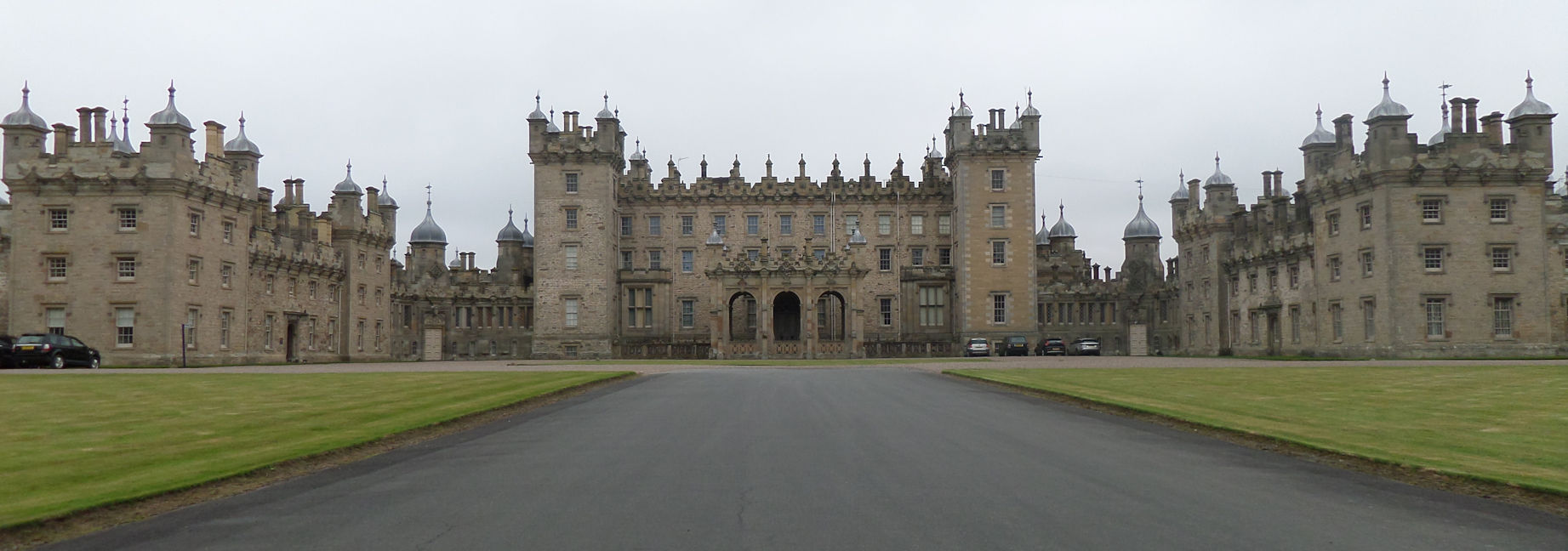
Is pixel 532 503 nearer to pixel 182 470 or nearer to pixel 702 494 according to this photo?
pixel 702 494

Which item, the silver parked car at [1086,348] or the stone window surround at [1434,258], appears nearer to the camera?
the stone window surround at [1434,258]

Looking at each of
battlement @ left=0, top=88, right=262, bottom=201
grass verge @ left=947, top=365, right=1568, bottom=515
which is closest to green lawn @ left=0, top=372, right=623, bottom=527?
grass verge @ left=947, top=365, right=1568, bottom=515

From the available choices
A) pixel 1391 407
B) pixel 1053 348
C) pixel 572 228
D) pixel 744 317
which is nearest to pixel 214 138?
pixel 572 228

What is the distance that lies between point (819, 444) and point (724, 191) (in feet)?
229

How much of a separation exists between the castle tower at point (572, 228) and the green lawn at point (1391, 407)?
45.5 metres

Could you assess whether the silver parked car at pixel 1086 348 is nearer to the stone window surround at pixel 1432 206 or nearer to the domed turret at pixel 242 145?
the stone window surround at pixel 1432 206

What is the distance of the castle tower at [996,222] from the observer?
7831 cm

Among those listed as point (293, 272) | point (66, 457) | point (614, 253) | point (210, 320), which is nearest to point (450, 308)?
point (614, 253)

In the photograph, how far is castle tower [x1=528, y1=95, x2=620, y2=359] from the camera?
77.5 metres

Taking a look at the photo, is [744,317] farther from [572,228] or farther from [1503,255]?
[1503,255]

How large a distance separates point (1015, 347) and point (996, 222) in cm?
1034

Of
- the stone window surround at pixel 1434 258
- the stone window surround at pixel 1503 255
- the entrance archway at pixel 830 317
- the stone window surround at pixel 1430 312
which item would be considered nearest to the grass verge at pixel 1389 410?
the stone window surround at pixel 1430 312

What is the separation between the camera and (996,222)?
260ft

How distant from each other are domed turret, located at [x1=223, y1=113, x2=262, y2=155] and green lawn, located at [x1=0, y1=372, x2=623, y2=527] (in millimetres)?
36077
